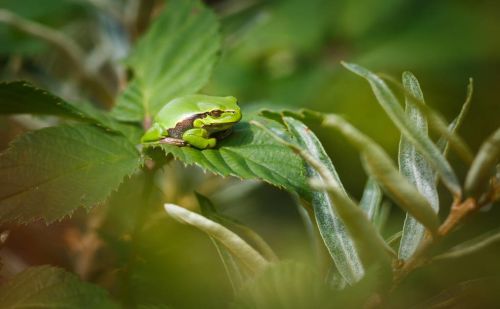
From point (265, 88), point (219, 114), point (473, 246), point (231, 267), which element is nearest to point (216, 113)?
point (219, 114)

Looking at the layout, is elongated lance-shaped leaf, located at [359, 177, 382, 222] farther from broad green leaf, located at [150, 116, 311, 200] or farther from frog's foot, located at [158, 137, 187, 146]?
frog's foot, located at [158, 137, 187, 146]

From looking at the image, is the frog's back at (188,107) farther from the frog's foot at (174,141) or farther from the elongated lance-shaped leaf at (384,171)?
the elongated lance-shaped leaf at (384,171)

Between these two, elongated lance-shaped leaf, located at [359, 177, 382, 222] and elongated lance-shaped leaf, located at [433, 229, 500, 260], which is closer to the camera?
elongated lance-shaped leaf, located at [433, 229, 500, 260]

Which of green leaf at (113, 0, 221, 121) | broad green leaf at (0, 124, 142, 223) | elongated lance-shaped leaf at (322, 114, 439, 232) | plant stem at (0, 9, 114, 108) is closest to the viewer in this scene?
elongated lance-shaped leaf at (322, 114, 439, 232)

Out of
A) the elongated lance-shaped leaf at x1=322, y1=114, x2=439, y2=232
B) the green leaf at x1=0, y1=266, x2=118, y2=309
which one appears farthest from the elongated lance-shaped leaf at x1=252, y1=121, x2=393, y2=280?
the green leaf at x1=0, y1=266, x2=118, y2=309

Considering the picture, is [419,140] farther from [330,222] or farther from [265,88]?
[265,88]

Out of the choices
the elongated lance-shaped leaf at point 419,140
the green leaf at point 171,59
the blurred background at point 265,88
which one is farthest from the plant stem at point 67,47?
the elongated lance-shaped leaf at point 419,140
